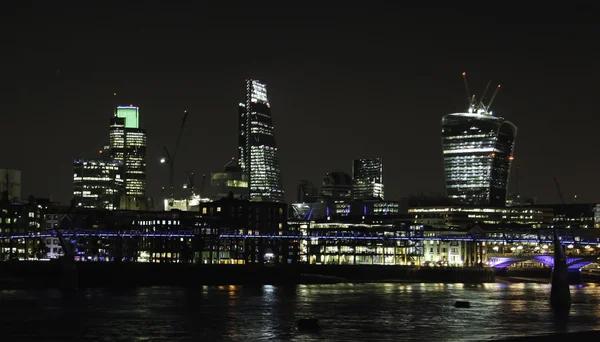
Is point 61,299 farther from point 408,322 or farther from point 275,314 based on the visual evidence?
point 408,322

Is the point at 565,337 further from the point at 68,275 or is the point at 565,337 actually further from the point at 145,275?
the point at 145,275

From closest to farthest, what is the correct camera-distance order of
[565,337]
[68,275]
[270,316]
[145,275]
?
[565,337] → [270,316] → [68,275] → [145,275]

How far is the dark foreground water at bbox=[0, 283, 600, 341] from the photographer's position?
84562 millimetres

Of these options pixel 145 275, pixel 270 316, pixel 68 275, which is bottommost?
pixel 270 316

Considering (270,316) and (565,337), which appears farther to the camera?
(270,316)

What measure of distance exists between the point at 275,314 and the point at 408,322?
15.4m

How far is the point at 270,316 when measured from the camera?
103 meters

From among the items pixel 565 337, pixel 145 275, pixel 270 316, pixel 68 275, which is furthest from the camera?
pixel 145 275

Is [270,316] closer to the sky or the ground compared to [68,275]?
closer to the ground

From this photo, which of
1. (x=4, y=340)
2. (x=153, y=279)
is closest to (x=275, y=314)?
(x=4, y=340)

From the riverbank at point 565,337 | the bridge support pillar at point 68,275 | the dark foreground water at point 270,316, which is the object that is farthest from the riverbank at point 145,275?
the riverbank at point 565,337

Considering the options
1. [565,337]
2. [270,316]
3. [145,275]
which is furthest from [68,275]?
[565,337]

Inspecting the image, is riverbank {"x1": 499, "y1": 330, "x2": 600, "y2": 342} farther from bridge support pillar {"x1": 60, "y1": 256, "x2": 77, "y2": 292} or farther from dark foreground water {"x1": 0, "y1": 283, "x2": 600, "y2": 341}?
bridge support pillar {"x1": 60, "y1": 256, "x2": 77, "y2": 292}

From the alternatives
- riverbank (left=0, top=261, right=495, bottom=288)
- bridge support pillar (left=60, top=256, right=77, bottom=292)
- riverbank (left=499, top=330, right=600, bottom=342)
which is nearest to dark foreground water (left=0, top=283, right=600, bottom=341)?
riverbank (left=499, top=330, right=600, bottom=342)
